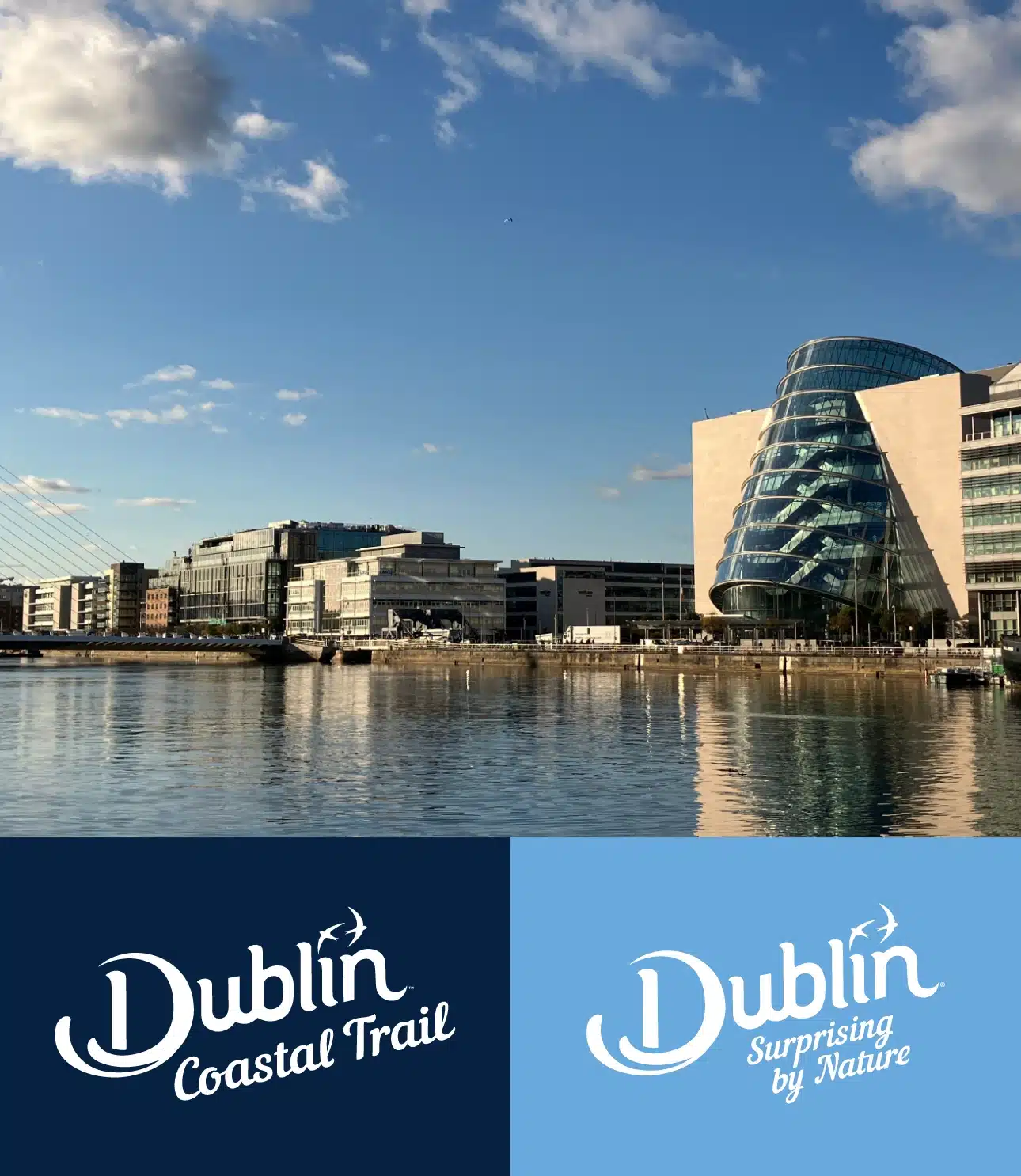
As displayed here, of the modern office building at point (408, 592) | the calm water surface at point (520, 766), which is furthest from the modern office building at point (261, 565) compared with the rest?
the calm water surface at point (520, 766)

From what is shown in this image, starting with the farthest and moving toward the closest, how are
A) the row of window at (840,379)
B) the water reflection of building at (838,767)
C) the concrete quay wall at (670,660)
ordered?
the row of window at (840,379) < the concrete quay wall at (670,660) < the water reflection of building at (838,767)

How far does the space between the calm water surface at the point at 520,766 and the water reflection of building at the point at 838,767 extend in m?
0.09

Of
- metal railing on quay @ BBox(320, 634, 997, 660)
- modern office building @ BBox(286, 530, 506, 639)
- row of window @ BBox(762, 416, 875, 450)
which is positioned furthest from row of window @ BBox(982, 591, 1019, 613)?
modern office building @ BBox(286, 530, 506, 639)

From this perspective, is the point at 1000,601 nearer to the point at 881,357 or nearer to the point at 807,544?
the point at 807,544

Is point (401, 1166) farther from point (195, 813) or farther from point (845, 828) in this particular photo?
point (195, 813)

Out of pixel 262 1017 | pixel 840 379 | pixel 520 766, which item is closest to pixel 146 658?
pixel 840 379

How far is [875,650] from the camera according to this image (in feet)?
260

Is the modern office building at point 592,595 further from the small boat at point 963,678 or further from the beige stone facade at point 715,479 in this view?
the small boat at point 963,678

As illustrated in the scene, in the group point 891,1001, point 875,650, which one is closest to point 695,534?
point 875,650

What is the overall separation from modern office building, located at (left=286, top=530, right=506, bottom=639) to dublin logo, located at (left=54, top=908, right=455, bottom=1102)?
146 metres

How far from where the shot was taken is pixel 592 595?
543ft

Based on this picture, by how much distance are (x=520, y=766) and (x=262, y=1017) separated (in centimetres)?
2494

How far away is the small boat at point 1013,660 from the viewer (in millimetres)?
60844

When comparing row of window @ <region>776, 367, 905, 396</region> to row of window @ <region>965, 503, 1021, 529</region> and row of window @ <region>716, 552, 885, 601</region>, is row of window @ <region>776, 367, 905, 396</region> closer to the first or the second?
row of window @ <region>965, 503, 1021, 529</region>
